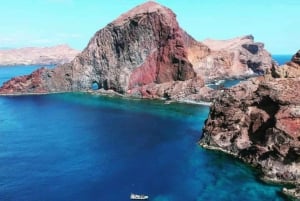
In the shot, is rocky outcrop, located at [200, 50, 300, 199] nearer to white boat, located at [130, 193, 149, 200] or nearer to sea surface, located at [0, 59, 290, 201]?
sea surface, located at [0, 59, 290, 201]

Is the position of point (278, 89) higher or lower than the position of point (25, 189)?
higher

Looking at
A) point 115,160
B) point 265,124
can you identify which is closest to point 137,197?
point 115,160

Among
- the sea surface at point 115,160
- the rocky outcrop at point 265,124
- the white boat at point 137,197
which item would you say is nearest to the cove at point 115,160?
the sea surface at point 115,160

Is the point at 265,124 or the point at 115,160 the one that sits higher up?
the point at 265,124

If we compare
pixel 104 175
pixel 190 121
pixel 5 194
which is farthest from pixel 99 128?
pixel 5 194

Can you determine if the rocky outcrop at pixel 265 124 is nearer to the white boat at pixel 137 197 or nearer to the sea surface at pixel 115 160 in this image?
the sea surface at pixel 115 160

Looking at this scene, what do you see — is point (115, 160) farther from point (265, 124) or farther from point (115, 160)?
point (265, 124)

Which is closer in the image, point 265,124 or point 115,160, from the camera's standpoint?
point 265,124

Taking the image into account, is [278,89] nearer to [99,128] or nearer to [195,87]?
[99,128]
